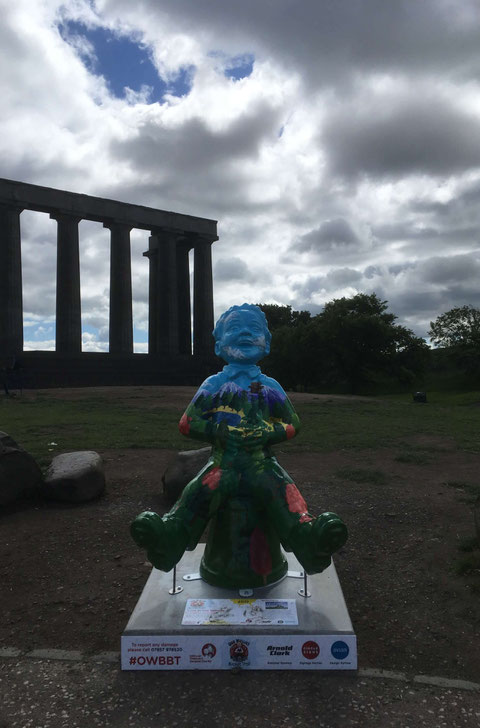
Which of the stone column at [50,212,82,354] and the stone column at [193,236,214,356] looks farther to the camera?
the stone column at [193,236,214,356]

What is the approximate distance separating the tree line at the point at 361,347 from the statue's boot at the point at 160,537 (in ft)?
135

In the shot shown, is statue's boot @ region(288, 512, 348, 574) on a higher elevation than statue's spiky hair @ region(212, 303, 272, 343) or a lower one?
lower

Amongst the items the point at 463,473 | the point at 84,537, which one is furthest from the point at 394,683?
the point at 463,473

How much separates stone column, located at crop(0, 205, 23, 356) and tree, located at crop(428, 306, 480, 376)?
119 ft

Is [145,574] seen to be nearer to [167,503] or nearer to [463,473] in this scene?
[167,503]

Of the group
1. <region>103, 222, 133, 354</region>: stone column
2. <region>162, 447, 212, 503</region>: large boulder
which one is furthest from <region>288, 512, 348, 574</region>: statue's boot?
<region>103, 222, 133, 354</region>: stone column

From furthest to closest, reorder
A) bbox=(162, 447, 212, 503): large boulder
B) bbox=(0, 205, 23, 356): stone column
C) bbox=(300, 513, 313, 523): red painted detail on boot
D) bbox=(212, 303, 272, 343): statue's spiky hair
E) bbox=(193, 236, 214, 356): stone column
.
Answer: bbox=(193, 236, 214, 356): stone column → bbox=(0, 205, 23, 356): stone column → bbox=(162, 447, 212, 503): large boulder → bbox=(212, 303, 272, 343): statue's spiky hair → bbox=(300, 513, 313, 523): red painted detail on boot

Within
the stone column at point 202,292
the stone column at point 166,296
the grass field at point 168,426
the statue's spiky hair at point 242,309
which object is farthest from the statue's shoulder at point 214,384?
the stone column at point 202,292

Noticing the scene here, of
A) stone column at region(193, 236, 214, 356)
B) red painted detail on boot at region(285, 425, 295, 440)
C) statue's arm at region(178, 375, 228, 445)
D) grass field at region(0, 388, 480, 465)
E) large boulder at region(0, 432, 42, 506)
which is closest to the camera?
statue's arm at region(178, 375, 228, 445)

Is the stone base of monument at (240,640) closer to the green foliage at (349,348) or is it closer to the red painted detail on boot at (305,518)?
the red painted detail on boot at (305,518)

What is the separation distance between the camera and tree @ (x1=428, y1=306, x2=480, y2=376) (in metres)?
46.4

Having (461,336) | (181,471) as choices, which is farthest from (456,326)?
(181,471)

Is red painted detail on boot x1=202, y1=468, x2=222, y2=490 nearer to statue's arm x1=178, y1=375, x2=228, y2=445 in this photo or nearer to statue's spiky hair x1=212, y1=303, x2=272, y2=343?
statue's arm x1=178, y1=375, x2=228, y2=445

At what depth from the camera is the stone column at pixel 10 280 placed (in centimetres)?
3906
